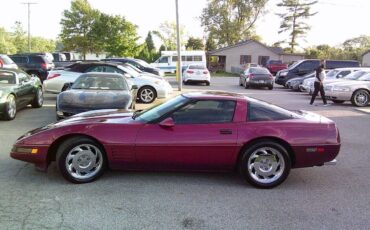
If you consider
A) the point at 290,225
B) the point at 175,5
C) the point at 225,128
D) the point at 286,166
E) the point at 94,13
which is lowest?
the point at 290,225

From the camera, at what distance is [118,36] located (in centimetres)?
4816

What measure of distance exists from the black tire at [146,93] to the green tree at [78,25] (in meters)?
42.7

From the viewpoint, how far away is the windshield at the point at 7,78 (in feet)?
34.1

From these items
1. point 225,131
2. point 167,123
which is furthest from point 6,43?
point 225,131

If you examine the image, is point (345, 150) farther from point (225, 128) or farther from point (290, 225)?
point (290, 225)

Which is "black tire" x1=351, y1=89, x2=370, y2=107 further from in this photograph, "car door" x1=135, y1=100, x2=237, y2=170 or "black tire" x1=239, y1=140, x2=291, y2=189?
"car door" x1=135, y1=100, x2=237, y2=170

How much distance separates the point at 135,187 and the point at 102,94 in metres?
4.39

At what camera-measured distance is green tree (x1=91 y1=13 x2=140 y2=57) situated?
4797 cm

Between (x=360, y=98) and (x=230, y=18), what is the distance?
55674 millimetres

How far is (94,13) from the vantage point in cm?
5575

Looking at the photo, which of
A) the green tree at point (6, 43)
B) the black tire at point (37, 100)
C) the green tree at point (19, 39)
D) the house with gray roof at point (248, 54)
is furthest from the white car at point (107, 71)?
the green tree at point (19, 39)

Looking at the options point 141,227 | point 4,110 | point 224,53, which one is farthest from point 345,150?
point 224,53

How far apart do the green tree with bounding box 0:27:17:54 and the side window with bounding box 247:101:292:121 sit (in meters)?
84.0

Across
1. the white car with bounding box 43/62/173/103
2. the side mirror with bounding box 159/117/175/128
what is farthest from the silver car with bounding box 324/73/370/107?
the side mirror with bounding box 159/117/175/128
